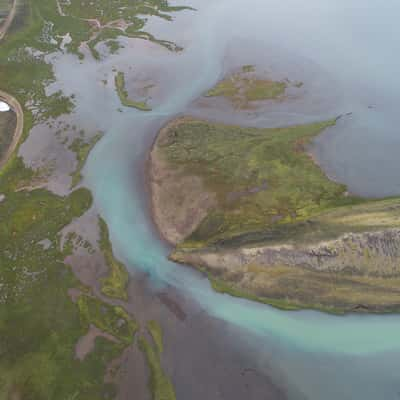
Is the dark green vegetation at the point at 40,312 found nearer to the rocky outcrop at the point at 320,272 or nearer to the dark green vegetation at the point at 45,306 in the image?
the dark green vegetation at the point at 45,306

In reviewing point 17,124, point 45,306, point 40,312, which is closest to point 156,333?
point 45,306

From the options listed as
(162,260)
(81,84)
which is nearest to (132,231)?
(162,260)

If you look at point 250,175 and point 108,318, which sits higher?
point 250,175

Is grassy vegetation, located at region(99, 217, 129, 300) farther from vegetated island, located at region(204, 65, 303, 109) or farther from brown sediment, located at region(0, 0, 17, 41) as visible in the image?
brown sediment, located at region(0, 0, 17, 41)

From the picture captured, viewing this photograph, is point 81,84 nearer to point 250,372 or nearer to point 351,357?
point 250,372

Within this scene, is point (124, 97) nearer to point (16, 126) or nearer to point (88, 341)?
point (16, 126)

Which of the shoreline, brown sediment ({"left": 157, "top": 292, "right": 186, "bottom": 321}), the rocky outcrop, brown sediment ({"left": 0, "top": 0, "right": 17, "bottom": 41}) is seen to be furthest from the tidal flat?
brown sediment ({"left": 0, "top": 0, "right": 17, "bottom": 41})
